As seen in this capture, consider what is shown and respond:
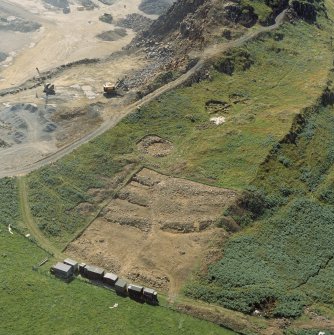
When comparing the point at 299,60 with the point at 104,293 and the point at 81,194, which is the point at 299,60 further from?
the point at 104,293

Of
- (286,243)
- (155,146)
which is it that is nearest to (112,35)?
(155,146)

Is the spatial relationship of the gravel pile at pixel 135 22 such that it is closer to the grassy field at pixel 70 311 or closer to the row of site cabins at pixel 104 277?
the row of site cabins at pixel 104 277

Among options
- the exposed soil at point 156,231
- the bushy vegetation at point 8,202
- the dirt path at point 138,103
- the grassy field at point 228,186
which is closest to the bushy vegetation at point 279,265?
the grassy field at point 228,186

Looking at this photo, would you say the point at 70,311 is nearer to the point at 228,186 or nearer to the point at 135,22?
the point at 228,186

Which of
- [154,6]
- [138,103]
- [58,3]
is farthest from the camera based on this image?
[154,6]

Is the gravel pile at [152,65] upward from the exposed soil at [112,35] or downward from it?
upward

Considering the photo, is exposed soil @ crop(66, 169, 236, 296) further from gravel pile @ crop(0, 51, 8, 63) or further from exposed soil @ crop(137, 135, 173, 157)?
gravel pile @ crop(0, 51, 8, 63)

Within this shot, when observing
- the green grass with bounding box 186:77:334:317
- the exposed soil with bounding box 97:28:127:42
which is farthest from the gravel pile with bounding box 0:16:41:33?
the green grass with bounding box 186:77:334:317
